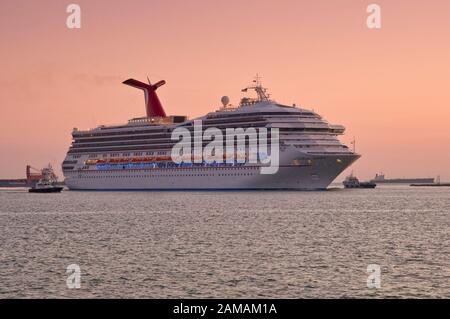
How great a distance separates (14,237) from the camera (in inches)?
2169

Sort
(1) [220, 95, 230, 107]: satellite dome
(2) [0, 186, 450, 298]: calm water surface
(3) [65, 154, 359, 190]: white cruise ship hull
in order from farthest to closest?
(1) [220, 95, 230, 107]: satellite dome
(3) [65, 154, 359, 190]: white cruise ship hull
(2) [0, 186, 450, 298]: calm water surface

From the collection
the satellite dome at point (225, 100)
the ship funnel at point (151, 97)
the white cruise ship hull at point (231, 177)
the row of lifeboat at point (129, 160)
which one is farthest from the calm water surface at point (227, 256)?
the ship funnel at point (151, 97)

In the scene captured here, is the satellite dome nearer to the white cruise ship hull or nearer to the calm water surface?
the white cruise ship hull

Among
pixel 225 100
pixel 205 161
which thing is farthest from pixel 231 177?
pixel 225 100

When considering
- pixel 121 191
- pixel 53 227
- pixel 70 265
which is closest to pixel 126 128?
pixel 121 191

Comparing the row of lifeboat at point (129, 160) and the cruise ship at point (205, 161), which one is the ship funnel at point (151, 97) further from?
the row of lifeboat at point (129, 160)

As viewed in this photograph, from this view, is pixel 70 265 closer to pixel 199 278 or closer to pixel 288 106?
pixel 199 278

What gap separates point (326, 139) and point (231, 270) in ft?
297

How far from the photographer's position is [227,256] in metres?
41.9

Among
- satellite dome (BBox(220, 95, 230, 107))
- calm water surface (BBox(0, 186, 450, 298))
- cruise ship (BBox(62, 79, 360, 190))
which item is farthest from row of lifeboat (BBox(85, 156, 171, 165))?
calm water surface (BBox(0, 186, 450, 298))

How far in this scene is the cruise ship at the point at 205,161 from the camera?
123 meters

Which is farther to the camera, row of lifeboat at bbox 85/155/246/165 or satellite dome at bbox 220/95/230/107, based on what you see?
satellite dome at bbox 220/95/230/107

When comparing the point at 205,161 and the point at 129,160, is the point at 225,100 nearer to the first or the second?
the point at 205,161

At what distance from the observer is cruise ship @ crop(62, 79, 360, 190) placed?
402ft
